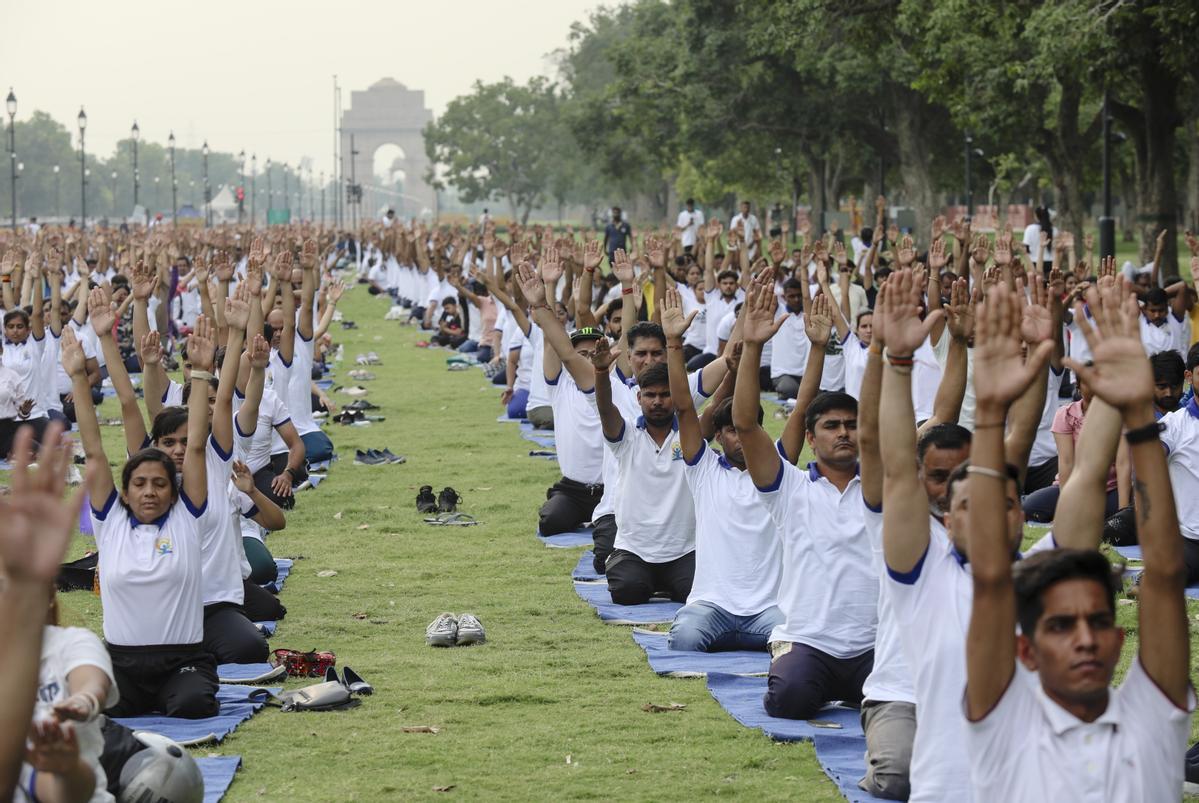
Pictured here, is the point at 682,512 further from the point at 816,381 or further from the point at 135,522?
the point at 135,522

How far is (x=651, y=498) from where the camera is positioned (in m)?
10.7

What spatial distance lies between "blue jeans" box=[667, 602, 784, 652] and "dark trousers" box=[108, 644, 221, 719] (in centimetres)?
266

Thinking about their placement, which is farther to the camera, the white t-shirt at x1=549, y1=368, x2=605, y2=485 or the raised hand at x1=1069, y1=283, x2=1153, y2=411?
the white t-shirt at x1=549, y1=368, x2=605, y2=485

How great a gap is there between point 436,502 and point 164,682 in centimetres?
695

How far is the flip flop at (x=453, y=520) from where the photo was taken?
14.3 meters

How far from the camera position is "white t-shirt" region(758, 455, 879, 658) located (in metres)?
7.72

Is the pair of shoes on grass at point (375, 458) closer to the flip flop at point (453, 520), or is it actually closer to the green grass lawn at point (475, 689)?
the green grass lawn at point (475, 689)

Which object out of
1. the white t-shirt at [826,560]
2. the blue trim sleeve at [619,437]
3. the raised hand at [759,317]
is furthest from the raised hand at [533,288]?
the raised hand at [759,317]

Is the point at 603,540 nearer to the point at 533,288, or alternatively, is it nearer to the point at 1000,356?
the point at 533,288

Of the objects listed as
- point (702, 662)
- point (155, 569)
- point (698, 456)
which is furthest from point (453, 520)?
point (155, 569)

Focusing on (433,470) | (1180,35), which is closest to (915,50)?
(1180,35)

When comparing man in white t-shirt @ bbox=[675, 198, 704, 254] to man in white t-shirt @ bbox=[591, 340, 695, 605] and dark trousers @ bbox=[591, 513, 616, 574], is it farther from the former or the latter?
man in white t-shirt @ bbox=[591, 340, 695, 605]

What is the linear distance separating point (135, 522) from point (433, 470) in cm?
929

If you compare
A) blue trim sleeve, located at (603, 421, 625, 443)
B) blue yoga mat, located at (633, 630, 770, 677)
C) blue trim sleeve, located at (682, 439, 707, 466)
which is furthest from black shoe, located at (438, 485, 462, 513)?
blue trim sleeve, located at (682, 439, 707, 466)
